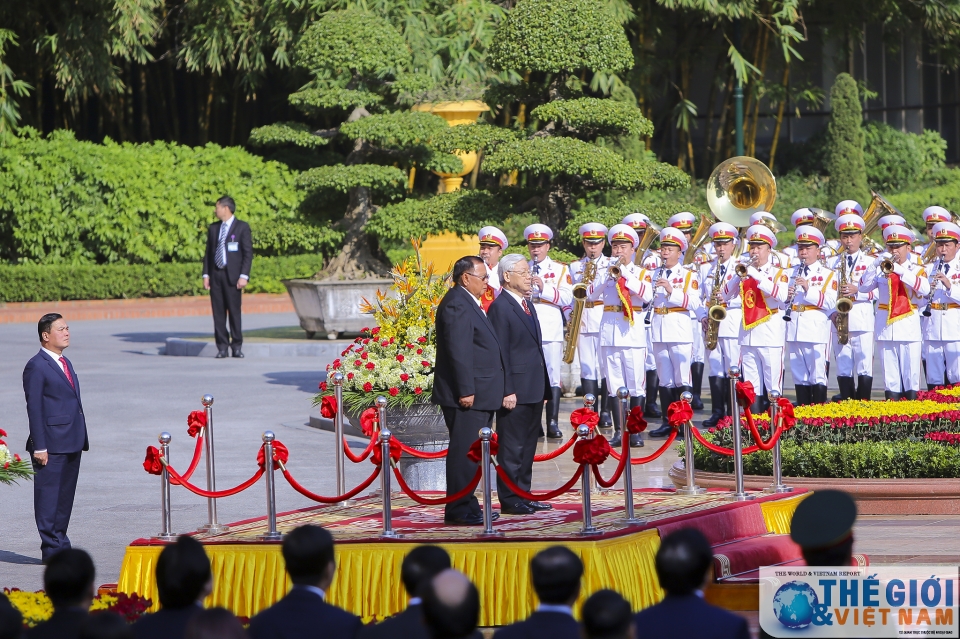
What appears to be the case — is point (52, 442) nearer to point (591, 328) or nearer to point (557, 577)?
point (557, 577)

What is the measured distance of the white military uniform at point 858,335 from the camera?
13.7 meters

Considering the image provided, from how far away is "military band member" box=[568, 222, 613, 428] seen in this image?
13289mm

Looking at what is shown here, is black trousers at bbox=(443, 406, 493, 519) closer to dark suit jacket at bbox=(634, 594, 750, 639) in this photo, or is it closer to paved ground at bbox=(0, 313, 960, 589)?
paved ground at bbox=(0, 313, 960, 589)

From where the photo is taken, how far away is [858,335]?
45.4 feet

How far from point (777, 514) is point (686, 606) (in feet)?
14.4

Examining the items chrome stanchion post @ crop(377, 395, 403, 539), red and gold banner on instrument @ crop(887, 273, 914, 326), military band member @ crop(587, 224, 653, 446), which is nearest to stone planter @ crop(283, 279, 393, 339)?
military band member @ crop(587, 224, 653, 446)

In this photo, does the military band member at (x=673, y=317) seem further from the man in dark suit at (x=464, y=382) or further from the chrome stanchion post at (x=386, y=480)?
the chrome stanchion post at (x=386, y=480)

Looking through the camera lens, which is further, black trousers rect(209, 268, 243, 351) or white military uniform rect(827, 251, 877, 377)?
black trousers rect(209, 268, 243, 351)

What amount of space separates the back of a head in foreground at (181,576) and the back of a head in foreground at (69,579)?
25 centimetres

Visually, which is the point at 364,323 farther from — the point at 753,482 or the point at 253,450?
the point at 753,482

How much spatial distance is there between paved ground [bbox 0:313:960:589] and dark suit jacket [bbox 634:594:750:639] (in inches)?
147

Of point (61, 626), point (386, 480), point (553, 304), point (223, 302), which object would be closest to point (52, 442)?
point (386, 480)

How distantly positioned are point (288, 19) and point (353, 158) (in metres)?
7.34

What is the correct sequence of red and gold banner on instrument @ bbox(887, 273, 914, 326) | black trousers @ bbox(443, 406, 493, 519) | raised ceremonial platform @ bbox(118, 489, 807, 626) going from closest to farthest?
raised ceremonial platform @ bbox(118, 489, 807, 626)
black trousers @ bbox(443, 406, 493, 519)
red and gold banner on instrument @ bbox(887, 273, 914, 326)
